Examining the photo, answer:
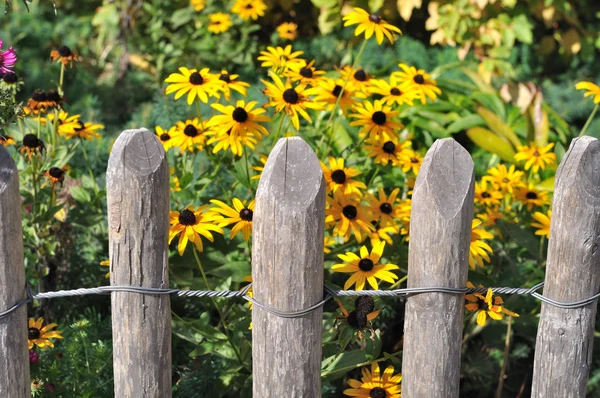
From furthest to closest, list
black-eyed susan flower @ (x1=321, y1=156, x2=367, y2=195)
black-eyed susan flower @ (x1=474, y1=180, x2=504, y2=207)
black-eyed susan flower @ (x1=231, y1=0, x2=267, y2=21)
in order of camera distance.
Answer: black-eyed susan flower @ (x1=231, y1=0, x2=267, y2=21) < black-eyed susan flower @ (x1=474, y1=180, x2=504, y2=207) < black-eyed susan flower @ (x1=321, y1=156, x2=367, y2=195)

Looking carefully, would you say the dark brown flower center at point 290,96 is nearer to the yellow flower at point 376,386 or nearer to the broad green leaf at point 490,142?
the yellow flower at point 376,386

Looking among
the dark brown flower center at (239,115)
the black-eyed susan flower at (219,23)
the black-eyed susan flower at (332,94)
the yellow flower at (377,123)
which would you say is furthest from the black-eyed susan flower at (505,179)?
the black-eyed susan flower at (219,23)

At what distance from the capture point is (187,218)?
6.66 feet

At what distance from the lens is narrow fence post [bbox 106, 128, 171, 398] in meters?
1.74

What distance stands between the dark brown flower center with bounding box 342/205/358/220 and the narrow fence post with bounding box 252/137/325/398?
421 mm

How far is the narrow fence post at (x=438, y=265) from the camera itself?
5.94 feet

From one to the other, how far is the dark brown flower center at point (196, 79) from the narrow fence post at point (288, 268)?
736mm

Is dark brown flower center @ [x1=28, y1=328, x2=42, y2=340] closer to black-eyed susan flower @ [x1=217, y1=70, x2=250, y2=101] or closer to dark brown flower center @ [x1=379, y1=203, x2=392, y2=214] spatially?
black-eyed susan flower @ [x1=217, y1=70, x2=250, y2=101]

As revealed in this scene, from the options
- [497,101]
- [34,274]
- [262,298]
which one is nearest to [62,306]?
[34,274]

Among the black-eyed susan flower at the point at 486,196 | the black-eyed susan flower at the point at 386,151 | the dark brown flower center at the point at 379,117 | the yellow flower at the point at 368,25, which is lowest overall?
the black-eyed susan flower at the point at 486,196

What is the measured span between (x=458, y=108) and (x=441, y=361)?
93.2 inches

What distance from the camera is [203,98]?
93.6 inches

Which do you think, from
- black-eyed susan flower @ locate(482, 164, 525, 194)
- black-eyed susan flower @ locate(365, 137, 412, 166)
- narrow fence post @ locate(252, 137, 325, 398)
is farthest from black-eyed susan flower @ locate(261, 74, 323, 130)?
black-eyed susan flower @ locate(482, 164, 525, 194)

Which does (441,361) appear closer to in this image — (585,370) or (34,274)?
(585,370)
